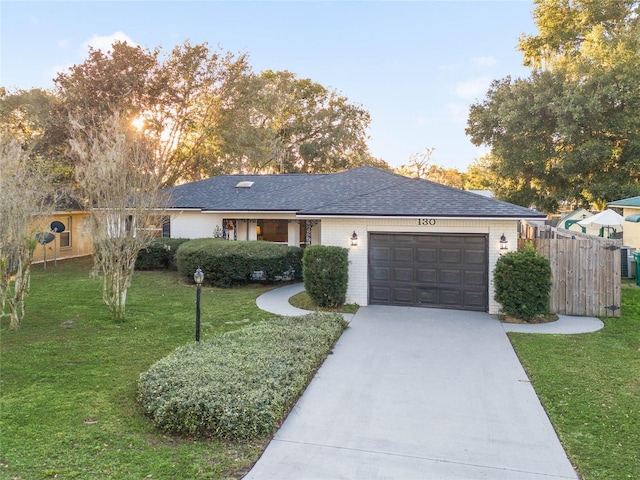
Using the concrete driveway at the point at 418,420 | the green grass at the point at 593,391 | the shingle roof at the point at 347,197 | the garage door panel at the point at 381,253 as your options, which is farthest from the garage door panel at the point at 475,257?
the concrete driveway at the point at 418,420

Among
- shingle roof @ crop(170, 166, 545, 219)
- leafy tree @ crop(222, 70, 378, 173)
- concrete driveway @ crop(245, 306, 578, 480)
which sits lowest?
concrete driveway @ crop(245, 306, 578, 480)

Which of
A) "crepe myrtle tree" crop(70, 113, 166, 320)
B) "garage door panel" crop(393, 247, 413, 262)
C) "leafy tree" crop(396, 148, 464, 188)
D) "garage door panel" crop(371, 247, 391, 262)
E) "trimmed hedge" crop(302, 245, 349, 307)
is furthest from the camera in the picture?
"leafy tree" crop(396, 148, 464, 188)

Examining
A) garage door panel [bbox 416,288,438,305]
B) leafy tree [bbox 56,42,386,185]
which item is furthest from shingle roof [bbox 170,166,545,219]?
leafy tree [bbox 56,42,386,185]

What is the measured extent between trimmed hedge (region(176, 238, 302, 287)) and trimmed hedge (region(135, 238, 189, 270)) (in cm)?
283

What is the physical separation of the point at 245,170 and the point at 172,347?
27.7m

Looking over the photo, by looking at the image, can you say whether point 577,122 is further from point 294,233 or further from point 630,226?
point 294,233

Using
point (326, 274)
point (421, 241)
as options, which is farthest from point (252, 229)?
point (421, 241)

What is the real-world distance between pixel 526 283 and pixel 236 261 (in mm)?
8573

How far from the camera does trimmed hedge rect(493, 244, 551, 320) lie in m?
9.46

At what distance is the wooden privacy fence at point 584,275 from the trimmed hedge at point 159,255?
13258mm

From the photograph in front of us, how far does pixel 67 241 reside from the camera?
2080 cm

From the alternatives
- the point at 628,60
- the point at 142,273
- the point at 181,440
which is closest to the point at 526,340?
the point at 181,440

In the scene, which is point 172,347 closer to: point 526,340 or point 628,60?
point 526,340

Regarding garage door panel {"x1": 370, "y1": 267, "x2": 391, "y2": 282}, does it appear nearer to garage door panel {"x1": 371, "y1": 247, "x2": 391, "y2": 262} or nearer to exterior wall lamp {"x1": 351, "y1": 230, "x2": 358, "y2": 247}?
garage door panel {"x1": 371, "y1": 247, "x2": 391, "y2": 262}
